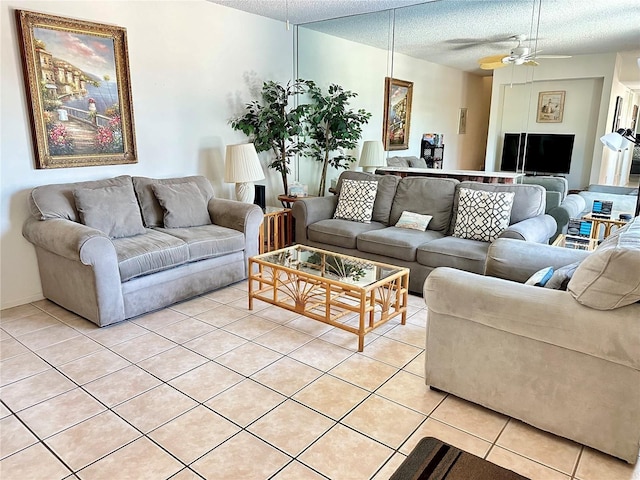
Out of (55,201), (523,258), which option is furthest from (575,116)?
(55,201)

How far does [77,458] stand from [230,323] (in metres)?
1.38

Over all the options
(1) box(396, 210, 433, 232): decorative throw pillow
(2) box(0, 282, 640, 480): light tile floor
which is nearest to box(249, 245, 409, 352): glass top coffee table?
(2) box(0, 282, 640, 480): light tile floor

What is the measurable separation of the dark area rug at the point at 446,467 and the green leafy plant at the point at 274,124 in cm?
353

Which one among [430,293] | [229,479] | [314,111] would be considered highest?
[314,111]

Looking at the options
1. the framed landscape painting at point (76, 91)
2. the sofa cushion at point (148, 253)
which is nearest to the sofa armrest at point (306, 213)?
the sofa cushion at point (148, 253)

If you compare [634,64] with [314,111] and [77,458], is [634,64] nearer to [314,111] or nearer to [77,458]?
[314,111]

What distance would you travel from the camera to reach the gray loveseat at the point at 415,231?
3.44 meters

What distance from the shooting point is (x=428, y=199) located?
4070 millimetres

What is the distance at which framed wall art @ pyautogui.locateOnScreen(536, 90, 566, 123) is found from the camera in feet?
12.7

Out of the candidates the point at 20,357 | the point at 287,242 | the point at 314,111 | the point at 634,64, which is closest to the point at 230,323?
the point at 20,357

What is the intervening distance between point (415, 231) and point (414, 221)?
125 mm

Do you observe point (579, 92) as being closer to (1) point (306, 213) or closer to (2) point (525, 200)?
(2) point (525, 200)

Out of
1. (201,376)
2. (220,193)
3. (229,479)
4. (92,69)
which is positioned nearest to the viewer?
(229,479)

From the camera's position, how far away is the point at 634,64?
361 centimetres
